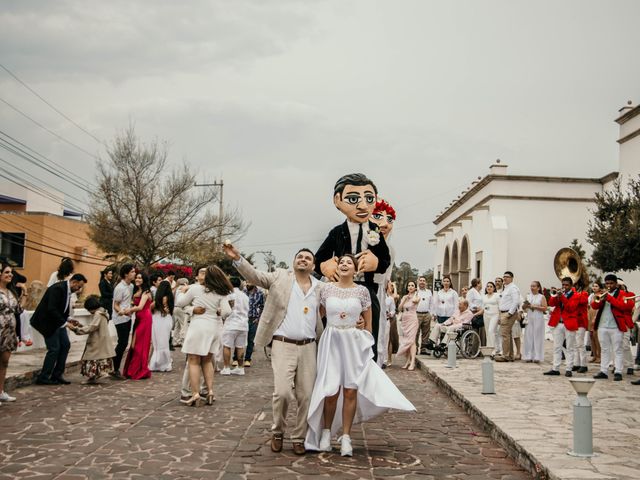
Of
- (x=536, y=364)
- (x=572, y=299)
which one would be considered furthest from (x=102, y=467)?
(x=536, y=364)

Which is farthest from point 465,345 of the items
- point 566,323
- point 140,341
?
point 140,341

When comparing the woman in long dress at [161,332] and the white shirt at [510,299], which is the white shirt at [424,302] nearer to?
the white shirt at [510,299]

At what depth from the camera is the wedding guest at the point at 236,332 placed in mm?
13711

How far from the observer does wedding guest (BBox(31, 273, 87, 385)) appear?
37.2 ft

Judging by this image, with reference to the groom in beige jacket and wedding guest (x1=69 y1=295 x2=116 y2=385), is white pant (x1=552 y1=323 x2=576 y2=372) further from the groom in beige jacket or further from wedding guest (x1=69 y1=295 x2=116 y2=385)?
the groom in beige jacket

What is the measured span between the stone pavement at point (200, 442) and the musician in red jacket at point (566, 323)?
171 inches

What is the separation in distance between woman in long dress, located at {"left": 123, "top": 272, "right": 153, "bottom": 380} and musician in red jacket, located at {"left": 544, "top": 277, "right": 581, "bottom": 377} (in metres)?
7.59

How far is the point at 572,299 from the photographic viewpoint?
14008 mm

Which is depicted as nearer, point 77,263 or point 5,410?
point 5,410

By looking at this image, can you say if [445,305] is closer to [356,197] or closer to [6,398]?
[356,197]

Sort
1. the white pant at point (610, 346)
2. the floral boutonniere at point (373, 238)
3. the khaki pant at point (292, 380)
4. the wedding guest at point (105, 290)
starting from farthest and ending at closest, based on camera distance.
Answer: the wedding guest at point (105, 290) < the white pant at point (610, 346) < the floral boutonniere at point (373, 238) < the khaki pant at point (292, 380)

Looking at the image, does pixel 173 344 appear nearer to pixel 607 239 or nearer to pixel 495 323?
pixel 495 323

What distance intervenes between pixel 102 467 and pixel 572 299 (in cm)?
1034

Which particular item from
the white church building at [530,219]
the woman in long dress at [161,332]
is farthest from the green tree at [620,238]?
the white church building at [530,219]
